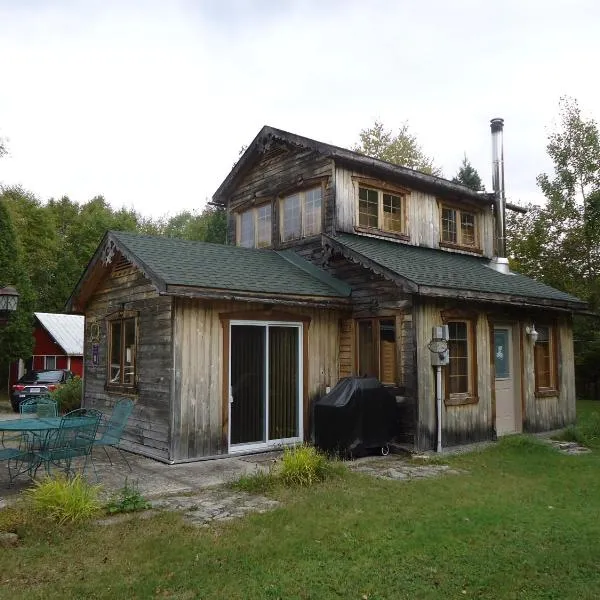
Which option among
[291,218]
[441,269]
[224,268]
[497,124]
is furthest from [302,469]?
[497,124]

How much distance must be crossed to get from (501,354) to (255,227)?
263 inches

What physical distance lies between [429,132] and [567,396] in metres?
23.0

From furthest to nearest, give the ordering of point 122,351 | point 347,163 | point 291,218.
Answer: point 291,218 → point 347,163 → point 122,351

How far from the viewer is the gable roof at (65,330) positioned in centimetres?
2441

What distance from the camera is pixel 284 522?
5777 mm

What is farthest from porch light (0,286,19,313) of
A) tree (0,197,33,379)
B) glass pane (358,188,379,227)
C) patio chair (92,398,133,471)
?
tree (0,197,33,379)

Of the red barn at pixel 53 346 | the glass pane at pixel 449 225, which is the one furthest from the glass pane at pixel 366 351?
the red barn at pixel 53 346

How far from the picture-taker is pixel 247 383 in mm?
9766

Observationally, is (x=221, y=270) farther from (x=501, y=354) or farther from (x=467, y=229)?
(x=467, y=229)

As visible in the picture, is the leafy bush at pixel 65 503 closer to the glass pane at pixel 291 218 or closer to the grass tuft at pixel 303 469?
the grass tuft at pixel 303 469

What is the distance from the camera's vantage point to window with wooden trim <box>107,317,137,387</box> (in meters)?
10.4

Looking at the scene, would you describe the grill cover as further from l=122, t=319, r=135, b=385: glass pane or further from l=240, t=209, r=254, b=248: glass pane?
l=240, t=209, r=254, b=248: glass pane

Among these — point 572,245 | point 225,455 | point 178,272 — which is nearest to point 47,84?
point 178,272

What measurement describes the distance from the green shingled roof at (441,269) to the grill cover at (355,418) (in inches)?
79.1
